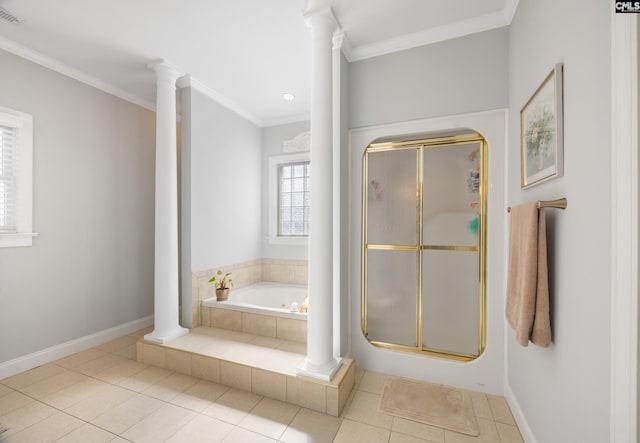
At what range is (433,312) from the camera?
2.21m

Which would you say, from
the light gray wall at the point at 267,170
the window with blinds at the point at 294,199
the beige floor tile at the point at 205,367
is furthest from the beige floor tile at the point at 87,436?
the window with blinds at the point at 294,199

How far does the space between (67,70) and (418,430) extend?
13.4 feet

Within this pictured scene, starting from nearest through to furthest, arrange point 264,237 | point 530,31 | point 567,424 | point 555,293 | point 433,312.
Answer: point 567,424, point 555,293, point 530,31, point 433,312, point 264,237

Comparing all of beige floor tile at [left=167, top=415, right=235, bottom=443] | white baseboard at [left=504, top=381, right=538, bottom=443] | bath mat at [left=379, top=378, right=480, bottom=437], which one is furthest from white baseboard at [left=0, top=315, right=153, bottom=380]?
white baseboard at [left=504, top=381, right=538, bottom=443]

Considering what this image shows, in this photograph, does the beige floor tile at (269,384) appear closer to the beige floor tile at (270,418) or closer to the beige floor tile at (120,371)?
the beige floor tile at (270,418)

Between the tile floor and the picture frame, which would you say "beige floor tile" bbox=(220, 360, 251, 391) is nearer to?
the tile floor

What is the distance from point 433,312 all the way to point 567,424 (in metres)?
1.11

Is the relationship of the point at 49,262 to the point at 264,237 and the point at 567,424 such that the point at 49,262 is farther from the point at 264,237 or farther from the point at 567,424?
the point at 567,424

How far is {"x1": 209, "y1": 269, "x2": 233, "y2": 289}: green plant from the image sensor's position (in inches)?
117

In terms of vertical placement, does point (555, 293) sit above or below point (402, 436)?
above

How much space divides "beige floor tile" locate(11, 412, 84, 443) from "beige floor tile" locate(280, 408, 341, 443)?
4.29 feet

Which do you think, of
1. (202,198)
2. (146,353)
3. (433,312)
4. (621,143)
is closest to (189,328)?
(146,353)

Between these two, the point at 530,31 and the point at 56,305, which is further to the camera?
the point at 56,305

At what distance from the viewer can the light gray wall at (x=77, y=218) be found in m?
2.26
